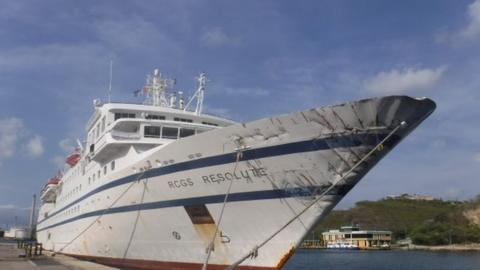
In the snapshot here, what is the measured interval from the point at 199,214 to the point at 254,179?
2.14m

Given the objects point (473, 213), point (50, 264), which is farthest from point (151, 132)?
point (473, 213)

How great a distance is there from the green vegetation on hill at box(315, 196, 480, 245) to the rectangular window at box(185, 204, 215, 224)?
9333 centimetres

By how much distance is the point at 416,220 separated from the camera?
5551 inches

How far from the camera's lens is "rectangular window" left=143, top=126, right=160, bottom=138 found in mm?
18078

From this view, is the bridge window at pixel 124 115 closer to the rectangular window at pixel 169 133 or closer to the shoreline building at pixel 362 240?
the rectangular window at pixel 169 133

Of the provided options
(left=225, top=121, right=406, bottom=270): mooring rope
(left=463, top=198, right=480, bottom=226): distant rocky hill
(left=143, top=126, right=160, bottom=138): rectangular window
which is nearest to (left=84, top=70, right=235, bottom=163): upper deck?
(left=143, top=126, right=160, bottom=138): rectangular window

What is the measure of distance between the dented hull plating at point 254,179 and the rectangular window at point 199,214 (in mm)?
29

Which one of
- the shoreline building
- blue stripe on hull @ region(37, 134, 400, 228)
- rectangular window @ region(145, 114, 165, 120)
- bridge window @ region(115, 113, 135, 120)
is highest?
bridge window @ region(115, 113, 135, 120)

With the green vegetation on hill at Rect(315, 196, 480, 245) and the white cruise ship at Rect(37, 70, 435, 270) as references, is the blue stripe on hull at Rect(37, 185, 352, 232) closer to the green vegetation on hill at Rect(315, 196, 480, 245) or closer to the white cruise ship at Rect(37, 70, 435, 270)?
the white cruise ship at Rect(37, 70, 435, 270)

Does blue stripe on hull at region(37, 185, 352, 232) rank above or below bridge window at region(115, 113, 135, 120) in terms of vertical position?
below

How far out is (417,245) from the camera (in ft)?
359

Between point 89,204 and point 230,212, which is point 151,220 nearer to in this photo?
point 230,212

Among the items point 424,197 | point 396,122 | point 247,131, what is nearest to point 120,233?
point 247,131

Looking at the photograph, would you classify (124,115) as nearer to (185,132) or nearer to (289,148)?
(185,132)
